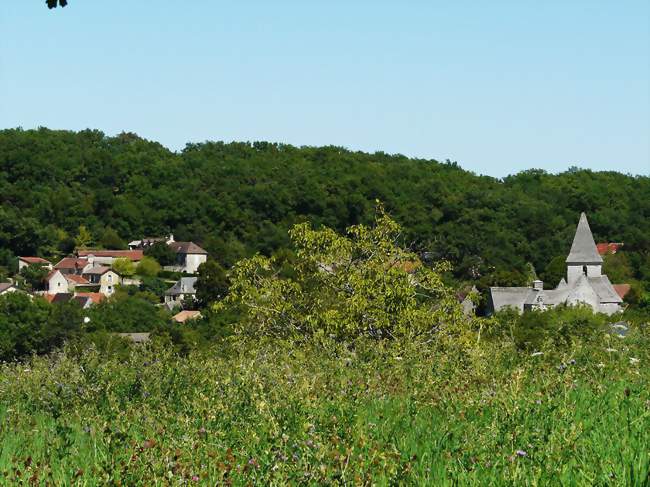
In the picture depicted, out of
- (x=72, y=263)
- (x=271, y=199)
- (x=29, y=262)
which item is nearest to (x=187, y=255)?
(x=72, y=263)

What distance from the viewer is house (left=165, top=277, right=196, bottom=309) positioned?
102188 millimetres

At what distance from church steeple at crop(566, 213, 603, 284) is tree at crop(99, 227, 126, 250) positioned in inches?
2477

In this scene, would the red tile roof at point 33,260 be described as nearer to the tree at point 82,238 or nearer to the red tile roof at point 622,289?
the tree at point 82,238

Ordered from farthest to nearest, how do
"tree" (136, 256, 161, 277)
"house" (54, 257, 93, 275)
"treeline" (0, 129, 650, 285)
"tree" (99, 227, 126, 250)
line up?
"tree" (99, 227, 126, 250) → "tree" (136, 256, 161, 277) → "house" (54, 257, 93, 275) → "treeline" (0, 129, 650, 285)

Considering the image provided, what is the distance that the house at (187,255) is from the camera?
117 m

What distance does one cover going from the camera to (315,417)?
5.97 metres

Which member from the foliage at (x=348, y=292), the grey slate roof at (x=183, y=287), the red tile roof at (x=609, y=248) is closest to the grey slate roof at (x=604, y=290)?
the red tile roof at (x=609, y=248)

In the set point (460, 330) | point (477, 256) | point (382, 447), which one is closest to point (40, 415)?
point (382, 447)

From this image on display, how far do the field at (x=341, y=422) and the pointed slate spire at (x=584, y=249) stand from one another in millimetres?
76591

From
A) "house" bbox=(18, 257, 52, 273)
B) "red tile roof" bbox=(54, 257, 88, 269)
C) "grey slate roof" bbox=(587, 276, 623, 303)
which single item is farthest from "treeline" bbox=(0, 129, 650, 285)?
"grey slate roof" bbox=(587, 276, 623, 303)

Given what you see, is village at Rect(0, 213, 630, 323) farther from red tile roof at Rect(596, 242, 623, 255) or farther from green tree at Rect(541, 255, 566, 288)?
green tree at Rect(541, 255, 566, 288)

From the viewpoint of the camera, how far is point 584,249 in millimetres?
84375

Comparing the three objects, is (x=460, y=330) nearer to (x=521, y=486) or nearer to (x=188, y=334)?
(x=521, y=486)

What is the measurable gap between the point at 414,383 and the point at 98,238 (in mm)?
128095
